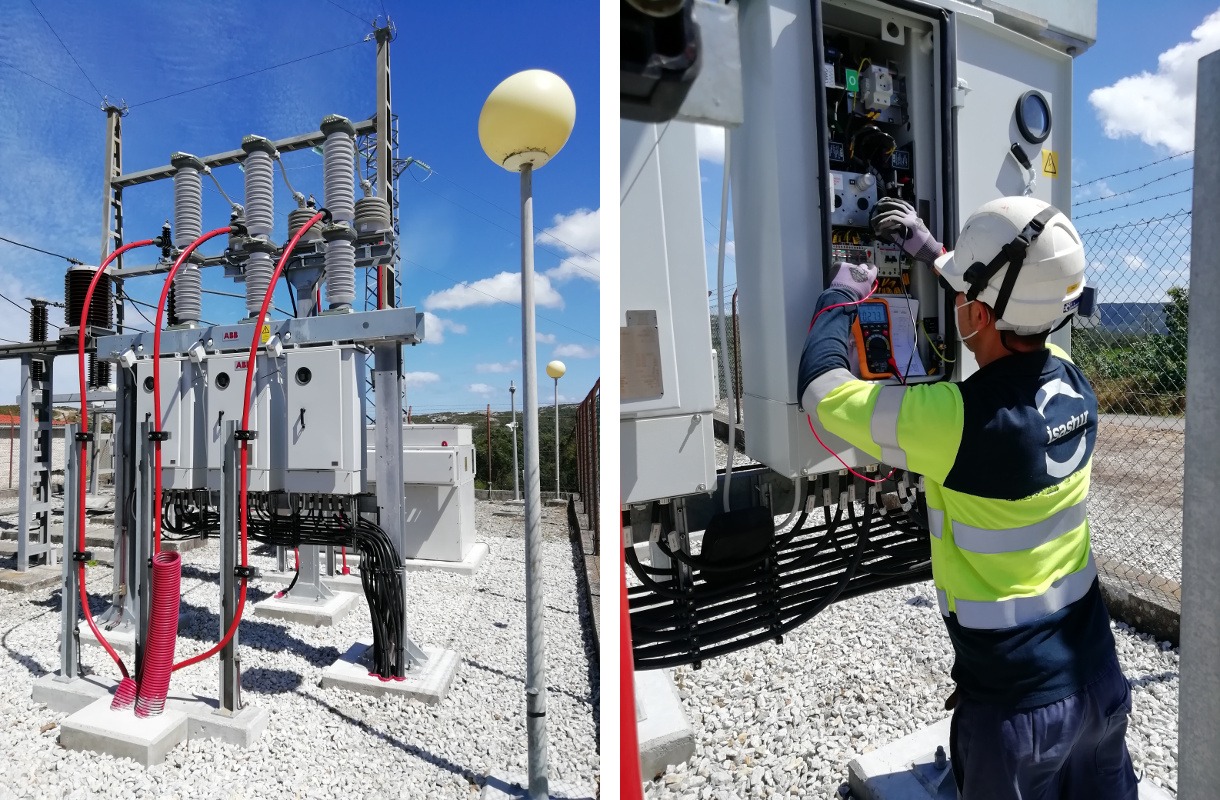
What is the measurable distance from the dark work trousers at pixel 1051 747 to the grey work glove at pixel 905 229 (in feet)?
3.47

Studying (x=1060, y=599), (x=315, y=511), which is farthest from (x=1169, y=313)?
(x=315, y=511)

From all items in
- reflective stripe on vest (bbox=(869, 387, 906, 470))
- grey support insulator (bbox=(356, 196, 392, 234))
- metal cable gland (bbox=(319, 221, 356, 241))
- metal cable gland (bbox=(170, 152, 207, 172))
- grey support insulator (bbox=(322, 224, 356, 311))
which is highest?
metal cable gland (bbox=(170, 152, 207, 172))

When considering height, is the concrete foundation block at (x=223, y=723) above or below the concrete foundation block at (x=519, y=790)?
above

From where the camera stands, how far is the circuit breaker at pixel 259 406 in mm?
3389

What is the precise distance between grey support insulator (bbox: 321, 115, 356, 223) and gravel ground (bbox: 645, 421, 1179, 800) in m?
2.57

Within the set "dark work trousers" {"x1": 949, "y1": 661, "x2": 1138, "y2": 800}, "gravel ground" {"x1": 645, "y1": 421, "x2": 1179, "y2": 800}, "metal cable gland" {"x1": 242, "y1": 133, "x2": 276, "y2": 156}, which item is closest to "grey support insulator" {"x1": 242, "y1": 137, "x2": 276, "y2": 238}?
"metal cable gland" {"x1": 242, "y1": 133, "x2": 276, "y2": 156}

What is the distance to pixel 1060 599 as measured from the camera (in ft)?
4.65

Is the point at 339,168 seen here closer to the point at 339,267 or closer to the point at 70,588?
the point at 339,267

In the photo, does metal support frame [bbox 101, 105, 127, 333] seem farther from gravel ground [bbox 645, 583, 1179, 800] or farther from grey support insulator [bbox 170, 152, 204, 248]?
gravel ground [bbox 645, 583, 1179, 800]

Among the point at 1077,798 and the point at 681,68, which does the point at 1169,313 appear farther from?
the point at 681,68

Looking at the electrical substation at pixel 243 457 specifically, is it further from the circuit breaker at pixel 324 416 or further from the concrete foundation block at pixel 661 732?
the concrete foundation block at pixel 661 732


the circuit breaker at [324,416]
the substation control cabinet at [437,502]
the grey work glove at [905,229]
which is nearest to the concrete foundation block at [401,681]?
the circuit breaker at [324,416]

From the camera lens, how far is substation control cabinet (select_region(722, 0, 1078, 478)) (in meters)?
1.60

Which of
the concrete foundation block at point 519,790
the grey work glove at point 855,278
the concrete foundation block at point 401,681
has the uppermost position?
the grey work glove at point 855,278
